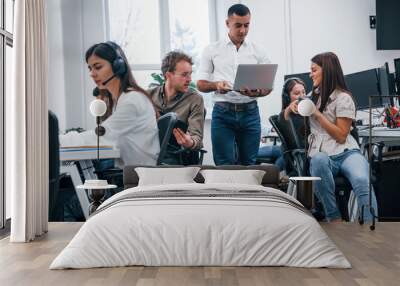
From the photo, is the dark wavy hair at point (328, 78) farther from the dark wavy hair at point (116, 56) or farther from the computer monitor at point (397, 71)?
the dark wavy hair at point (116, 56)

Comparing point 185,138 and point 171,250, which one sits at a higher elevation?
point 185,138

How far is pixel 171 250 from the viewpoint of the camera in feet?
12.7

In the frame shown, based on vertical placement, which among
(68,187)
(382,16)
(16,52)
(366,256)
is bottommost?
(366,256)

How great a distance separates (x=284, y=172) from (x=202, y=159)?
3.07ft

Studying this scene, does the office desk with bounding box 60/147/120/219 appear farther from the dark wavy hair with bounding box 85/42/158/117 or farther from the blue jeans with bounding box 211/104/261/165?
the blue jeans with bounding box 211/104/261/165

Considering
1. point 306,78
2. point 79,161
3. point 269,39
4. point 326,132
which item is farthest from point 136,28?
point 326,132

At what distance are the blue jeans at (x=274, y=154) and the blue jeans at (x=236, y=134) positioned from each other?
8cm

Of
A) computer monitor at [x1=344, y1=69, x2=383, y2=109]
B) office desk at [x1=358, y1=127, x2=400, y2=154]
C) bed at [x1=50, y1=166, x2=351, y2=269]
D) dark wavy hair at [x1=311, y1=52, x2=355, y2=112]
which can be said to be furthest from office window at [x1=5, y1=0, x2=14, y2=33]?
office desk at [x1=358, y1=127, x2=400, y2=154]

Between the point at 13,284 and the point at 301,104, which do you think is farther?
the point at 301,104

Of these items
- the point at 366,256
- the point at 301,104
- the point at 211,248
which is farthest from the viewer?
the point at 301,104

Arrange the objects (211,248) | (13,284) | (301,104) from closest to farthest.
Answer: (13,284)
(211,248)
(301,104)

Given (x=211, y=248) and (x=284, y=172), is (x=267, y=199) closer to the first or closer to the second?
(x=211, y=248)

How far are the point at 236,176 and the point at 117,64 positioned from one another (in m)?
1.88

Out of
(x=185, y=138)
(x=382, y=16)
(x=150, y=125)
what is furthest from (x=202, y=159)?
(x=382, y=16)
